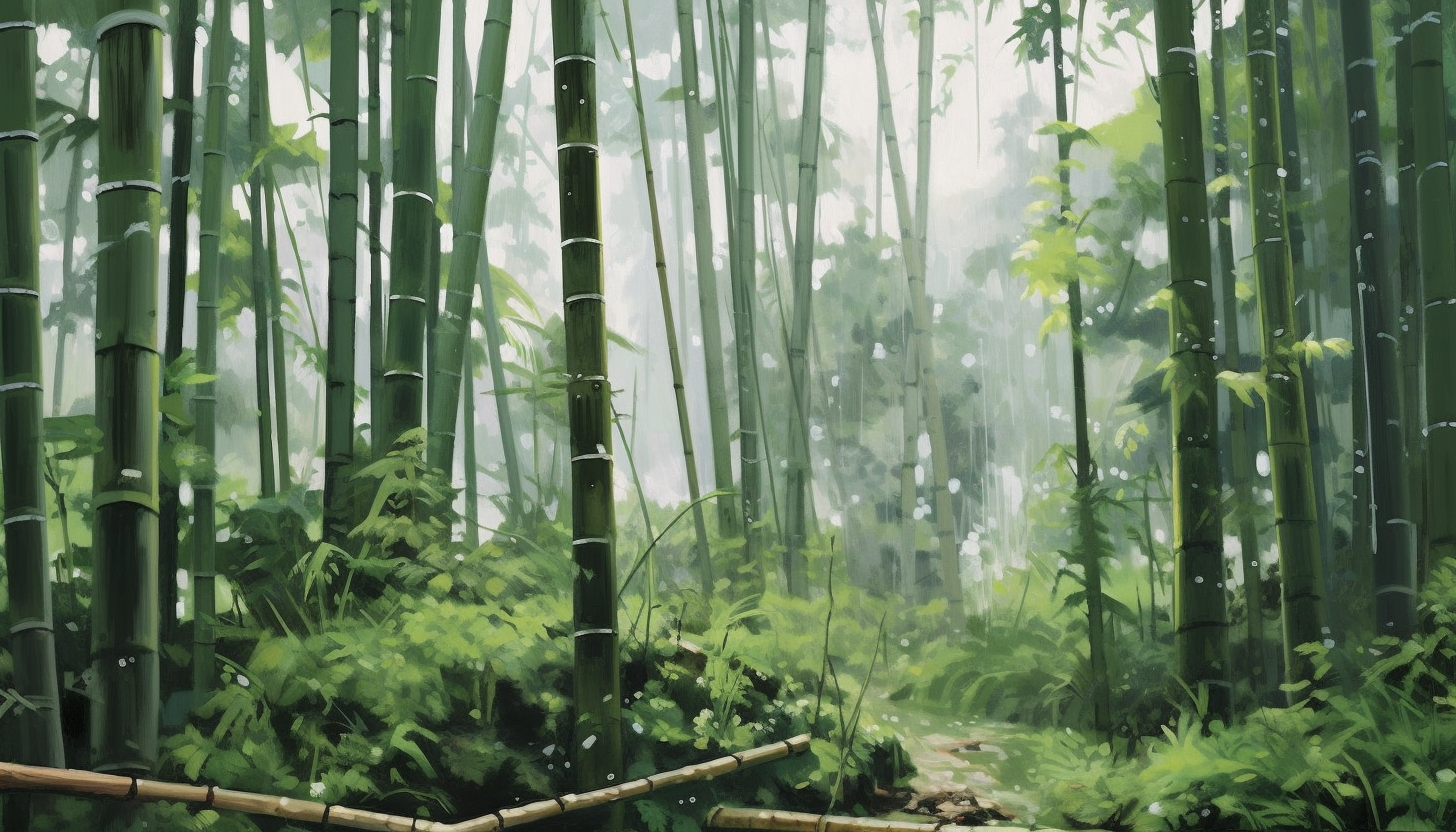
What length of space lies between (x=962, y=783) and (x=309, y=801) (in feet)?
7.24

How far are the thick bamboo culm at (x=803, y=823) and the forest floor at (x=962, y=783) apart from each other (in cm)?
14

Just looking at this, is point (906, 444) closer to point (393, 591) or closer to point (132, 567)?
point (393, 591)

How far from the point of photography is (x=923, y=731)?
5.05 meters

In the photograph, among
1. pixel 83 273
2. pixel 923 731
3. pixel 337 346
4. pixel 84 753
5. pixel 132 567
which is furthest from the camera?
A: pixel 83 273

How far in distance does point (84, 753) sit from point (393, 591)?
911 millimetres

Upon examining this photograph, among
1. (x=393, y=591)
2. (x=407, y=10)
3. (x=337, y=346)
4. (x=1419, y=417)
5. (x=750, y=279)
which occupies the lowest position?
(x=393, y=591)

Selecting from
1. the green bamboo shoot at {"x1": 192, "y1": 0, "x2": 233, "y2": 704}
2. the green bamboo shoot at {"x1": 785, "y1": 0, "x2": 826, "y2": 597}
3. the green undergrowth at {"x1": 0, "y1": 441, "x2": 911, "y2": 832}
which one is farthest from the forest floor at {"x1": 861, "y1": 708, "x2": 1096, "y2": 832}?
the green bamboo shoot at {"x1": 192, "y1": 0, "x2": 233, "y2": 704}

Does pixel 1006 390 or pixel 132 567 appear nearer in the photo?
pixel 132 567

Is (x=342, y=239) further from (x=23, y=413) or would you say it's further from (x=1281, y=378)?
(x=1281, y=378)

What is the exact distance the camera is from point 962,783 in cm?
407

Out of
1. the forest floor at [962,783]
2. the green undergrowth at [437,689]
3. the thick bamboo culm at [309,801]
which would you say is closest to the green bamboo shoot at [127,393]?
the thick bamboo culm at [309,801]

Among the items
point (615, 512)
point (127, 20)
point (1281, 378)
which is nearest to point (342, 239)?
point (127, 20)

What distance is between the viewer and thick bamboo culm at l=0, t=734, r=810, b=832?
7.98ft

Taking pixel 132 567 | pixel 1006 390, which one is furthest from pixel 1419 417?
pixel 1006 390
